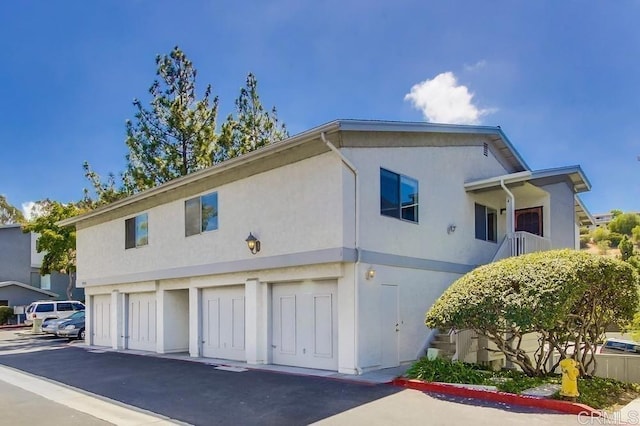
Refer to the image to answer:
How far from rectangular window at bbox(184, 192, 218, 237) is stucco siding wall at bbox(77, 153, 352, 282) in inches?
7.8

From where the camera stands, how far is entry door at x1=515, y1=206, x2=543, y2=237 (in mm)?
17812

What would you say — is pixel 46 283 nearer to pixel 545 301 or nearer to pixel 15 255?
pixel 15 255

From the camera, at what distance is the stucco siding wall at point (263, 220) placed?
39.4 feet

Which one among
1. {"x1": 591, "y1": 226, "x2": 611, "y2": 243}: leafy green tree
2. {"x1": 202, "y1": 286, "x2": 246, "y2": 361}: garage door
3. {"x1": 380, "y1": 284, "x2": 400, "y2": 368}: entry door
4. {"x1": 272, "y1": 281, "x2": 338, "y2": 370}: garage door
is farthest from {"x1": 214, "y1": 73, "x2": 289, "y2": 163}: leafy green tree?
{"x1": 591, "y1": 226, "x2": 611, "y2": 243}: leafy green tree

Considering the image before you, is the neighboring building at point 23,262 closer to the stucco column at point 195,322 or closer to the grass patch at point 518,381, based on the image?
the stucco column at point 195,322

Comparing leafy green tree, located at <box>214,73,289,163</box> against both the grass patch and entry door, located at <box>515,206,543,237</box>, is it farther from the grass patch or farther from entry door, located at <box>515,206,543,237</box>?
the grass patch

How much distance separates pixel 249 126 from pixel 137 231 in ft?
42.2

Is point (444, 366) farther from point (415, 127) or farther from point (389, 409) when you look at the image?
point (415, 127)

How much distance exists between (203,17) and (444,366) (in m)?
13.1

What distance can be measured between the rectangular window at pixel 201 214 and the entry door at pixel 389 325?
5.72m

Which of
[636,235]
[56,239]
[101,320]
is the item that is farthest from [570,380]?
[636,235]

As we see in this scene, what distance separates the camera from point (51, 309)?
30641mm

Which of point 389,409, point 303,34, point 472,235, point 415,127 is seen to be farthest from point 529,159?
point 389,409

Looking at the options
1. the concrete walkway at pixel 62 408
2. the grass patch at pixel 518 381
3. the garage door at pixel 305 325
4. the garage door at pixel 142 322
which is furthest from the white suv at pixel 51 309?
the grass patch at pixel 518 381
